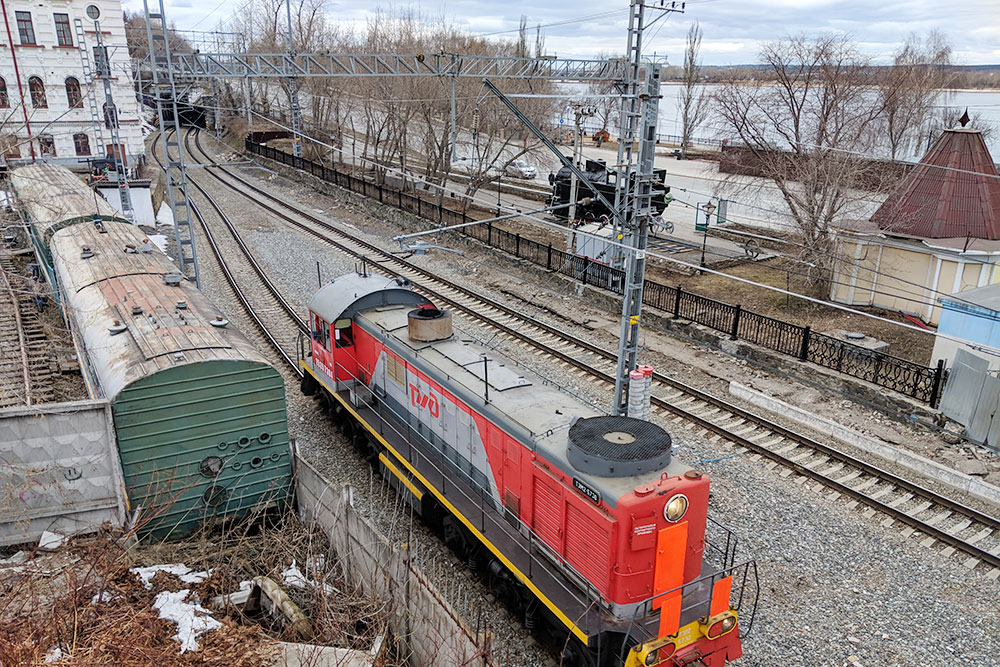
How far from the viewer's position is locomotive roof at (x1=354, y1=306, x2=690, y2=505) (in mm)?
8750

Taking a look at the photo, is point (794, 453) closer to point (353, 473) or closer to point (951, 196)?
point (353, 473)

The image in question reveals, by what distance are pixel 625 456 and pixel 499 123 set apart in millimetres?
33405

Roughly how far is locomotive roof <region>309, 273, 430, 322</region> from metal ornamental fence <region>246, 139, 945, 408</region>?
30.5 ft

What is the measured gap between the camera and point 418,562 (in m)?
11.0

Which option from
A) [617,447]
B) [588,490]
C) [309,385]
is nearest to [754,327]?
[309,385]

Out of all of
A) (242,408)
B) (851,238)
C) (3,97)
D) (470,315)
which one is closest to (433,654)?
(242,408)

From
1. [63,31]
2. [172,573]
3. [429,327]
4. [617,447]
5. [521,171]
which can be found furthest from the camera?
[521,171]

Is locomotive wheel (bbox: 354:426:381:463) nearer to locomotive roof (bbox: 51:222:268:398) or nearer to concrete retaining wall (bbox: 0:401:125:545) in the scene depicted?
locomotive roof (bbox: 51:222:268:398)

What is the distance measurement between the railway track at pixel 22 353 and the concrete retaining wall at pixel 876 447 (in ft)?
52.8

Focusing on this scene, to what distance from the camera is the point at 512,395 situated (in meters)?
10.6

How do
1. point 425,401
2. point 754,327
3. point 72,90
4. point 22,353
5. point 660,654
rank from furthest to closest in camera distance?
point 72,90
point 754,327
point 22,353
point 425,401
point 660,654

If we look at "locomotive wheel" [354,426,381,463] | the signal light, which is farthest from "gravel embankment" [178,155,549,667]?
the signal light

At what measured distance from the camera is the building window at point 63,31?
43.2m

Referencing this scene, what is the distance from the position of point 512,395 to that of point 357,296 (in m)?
5.27
